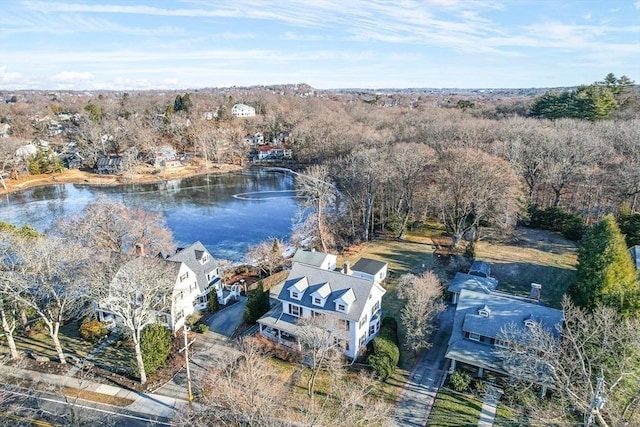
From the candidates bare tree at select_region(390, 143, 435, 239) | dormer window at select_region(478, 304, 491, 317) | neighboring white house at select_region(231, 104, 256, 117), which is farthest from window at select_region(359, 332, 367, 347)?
neighboring white house at select_region(231, 104, 256, 117)

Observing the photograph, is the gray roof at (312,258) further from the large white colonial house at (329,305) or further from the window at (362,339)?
the window at (362,339)

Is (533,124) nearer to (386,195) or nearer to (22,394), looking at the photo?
(386,195)

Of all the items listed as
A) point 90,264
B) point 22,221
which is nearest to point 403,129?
point 90,264

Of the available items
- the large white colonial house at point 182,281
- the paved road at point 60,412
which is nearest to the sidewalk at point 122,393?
the paved road at point 60,412

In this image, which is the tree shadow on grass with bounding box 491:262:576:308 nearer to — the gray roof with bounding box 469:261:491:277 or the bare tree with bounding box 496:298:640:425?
the gray roof with bounding box 469:261:491:277

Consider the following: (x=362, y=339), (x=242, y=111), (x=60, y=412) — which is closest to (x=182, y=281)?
(x=60, y=412)

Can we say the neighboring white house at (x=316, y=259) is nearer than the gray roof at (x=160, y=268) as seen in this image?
No
